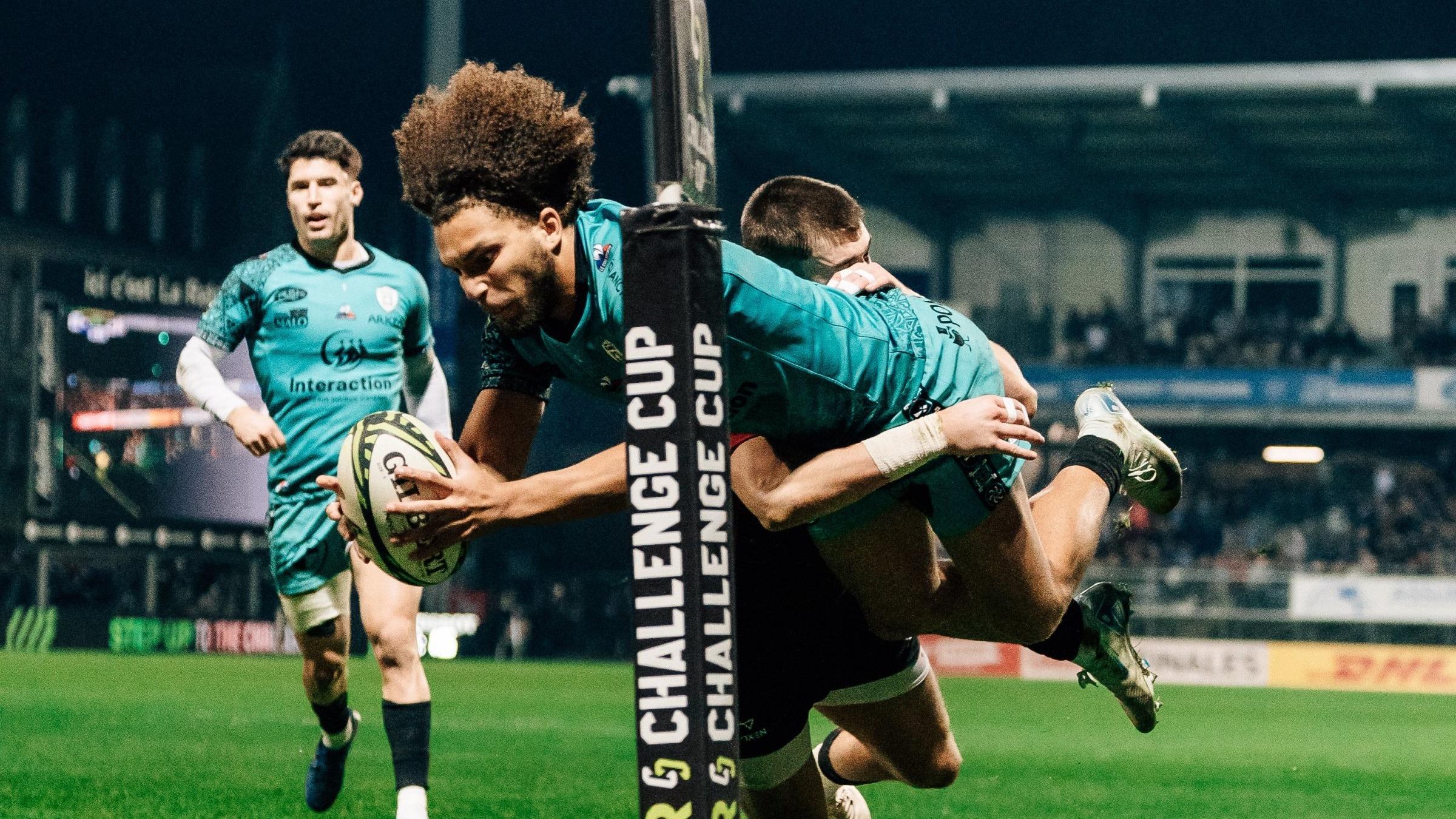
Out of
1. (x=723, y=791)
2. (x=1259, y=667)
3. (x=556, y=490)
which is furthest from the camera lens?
(x=1259, y=667)

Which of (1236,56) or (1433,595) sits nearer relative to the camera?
(1433,595)

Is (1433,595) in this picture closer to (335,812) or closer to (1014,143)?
(1014,143)

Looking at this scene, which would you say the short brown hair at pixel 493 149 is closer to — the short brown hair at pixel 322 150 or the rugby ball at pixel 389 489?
the rugby ball at pixel 389 489

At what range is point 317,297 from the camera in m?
6.92

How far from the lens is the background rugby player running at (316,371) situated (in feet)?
22.5

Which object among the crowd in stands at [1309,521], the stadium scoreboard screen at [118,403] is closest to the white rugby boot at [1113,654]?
the stadium scoreboard screen at [118,403]

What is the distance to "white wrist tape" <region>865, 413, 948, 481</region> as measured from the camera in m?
4.00

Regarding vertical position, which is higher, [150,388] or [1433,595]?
[150,388]

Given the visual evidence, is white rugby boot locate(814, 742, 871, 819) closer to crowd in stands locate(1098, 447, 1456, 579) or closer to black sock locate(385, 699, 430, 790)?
black sock locate(385, 699, 430, 790)

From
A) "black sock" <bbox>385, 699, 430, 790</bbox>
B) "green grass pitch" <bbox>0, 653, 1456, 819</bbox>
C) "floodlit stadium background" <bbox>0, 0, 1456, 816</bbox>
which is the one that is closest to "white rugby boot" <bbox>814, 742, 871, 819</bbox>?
"black sock" <bbox>385, 699, 430, 790</bbox>

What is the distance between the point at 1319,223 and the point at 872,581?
109ft

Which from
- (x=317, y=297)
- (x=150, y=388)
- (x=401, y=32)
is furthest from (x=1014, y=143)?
(x=317, y=297)

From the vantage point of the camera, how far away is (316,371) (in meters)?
6.90

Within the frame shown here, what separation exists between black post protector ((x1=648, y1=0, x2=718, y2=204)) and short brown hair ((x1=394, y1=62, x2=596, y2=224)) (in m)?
0.32
